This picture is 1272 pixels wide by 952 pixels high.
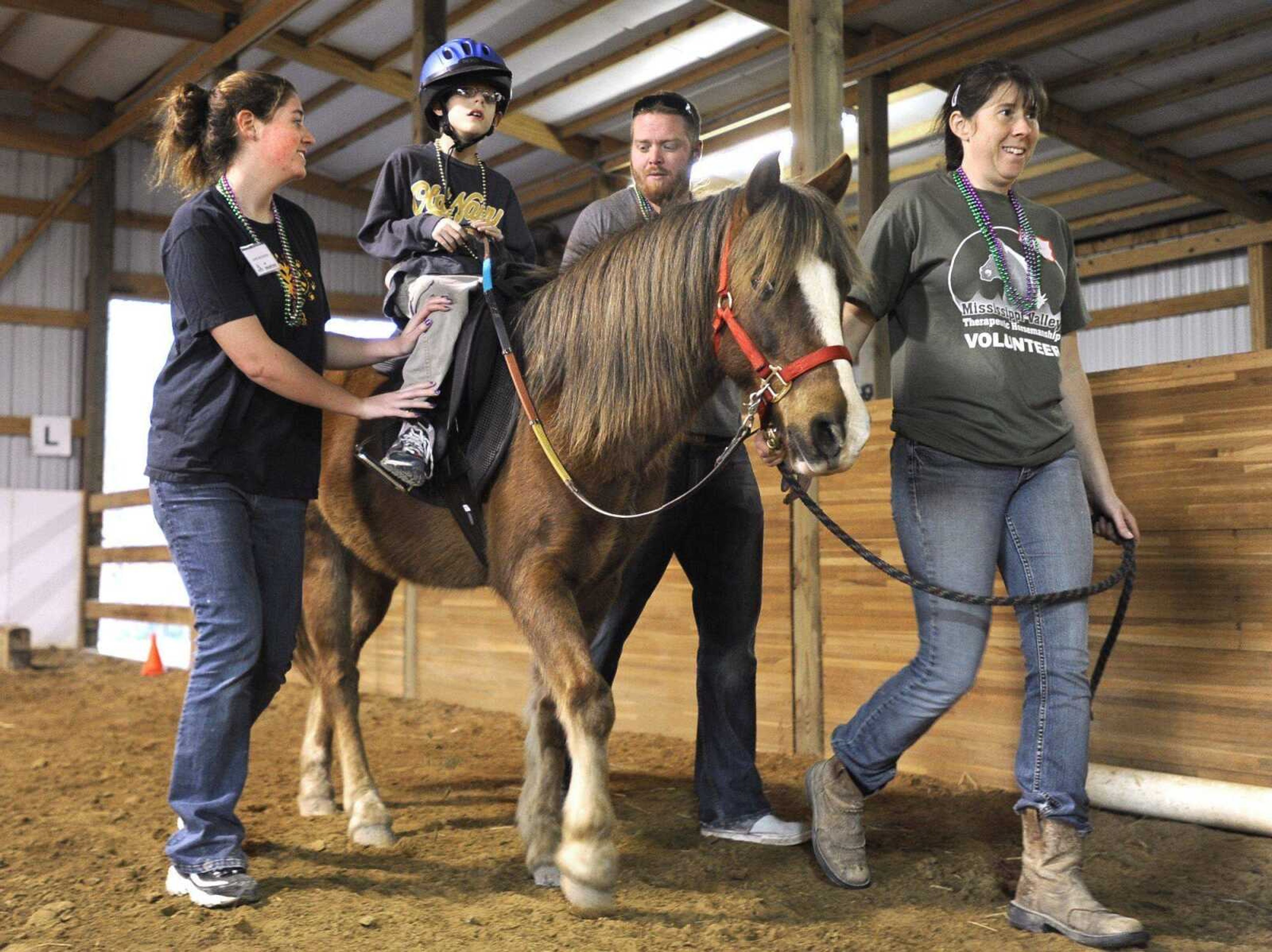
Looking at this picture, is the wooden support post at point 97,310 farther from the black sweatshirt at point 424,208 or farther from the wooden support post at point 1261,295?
the wooden support post at point 1261,295

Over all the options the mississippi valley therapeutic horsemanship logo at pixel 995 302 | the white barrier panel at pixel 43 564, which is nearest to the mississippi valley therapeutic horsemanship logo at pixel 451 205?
the mississippi valley therapeutic horsemanship logo at pixel 995 302

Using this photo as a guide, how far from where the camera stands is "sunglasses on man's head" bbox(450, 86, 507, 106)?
3195 millimetres

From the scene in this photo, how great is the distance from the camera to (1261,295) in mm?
11445

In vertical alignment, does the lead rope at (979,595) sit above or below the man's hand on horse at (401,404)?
below

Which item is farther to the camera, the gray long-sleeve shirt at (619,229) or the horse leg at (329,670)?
the horse leg at (329,670)

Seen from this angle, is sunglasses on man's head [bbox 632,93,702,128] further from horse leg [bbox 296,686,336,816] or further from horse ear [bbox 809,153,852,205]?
horse leg [bbox 296,686,336,816]

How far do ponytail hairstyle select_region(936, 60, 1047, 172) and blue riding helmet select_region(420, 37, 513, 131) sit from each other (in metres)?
1.21

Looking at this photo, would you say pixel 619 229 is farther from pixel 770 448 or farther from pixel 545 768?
pixel 545 768

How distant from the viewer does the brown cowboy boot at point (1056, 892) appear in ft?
7.87

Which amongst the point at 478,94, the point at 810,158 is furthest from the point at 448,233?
the point at 810,158

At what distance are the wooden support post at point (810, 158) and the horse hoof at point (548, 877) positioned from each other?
177cm

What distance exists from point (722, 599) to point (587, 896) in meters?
1.06

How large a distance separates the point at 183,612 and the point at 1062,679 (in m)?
7.89

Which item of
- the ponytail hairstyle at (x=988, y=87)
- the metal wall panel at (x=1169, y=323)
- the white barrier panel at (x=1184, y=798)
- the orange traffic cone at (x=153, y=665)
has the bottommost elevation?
the orange traffic cone at (x=153, y=665)
